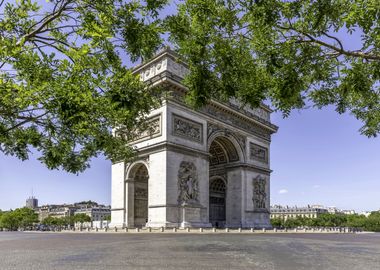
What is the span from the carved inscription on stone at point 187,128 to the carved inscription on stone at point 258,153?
9420mm

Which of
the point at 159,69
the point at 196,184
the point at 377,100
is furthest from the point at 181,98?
the point at 377,100

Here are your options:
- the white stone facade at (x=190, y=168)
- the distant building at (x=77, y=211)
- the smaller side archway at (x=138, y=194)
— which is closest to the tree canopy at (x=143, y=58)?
the white stone facade at (x=190, y=168)

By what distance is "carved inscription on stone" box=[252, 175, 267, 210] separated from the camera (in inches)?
1547

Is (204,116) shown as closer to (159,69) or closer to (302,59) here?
(159,69)

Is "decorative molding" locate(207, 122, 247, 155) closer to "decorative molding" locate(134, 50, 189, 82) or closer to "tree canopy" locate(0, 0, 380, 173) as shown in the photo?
"decorative molding" locate(134, 50, 189, 82)

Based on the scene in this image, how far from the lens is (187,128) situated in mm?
31562

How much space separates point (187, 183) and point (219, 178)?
1053cm

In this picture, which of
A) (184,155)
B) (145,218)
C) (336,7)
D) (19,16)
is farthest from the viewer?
(145,218)

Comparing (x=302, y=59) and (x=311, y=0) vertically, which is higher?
(x=311, y=0)

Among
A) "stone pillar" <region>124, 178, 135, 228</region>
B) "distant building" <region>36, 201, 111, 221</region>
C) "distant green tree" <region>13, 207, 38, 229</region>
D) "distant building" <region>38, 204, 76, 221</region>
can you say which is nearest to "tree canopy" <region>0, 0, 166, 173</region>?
"stone pillar" <region>124, 178, 135, 228</region>

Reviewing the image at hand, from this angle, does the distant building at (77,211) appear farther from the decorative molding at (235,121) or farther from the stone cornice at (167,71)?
the stone cornice at (167,71)

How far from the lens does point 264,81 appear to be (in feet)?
25.1

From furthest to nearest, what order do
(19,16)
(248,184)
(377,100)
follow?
(248,184) → (377,100) → (19,16)

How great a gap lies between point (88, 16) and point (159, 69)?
25.0 meters
